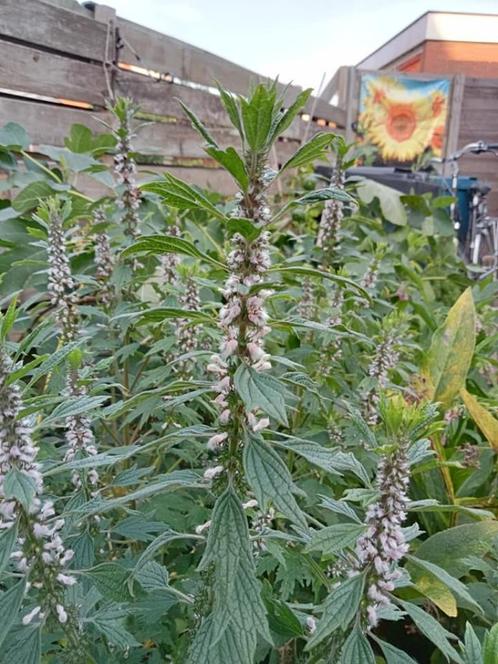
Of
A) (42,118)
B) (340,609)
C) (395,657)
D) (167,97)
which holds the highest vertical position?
(167,97)

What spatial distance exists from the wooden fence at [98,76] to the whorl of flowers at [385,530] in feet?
3.97

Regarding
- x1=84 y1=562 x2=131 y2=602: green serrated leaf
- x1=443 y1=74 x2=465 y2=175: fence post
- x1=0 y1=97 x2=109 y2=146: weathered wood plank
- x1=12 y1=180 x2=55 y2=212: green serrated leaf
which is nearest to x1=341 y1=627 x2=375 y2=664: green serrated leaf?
x1=84 y1=562 x2=131 y2=602: green serrated leaf

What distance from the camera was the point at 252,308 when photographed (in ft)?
1.86

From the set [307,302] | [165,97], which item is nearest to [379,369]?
[307,302]

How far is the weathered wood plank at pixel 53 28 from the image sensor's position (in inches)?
82.0

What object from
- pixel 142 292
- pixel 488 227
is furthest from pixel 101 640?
pixel 488 227

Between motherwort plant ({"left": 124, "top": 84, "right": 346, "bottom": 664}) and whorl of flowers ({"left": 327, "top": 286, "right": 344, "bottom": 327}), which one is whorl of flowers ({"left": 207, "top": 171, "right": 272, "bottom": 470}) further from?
whorl of flowers ({"left": 327, "top": 286, "right": 344, "bottom": 327})

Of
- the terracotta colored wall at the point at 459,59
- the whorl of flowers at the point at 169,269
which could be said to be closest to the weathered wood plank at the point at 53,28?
the whorl of flowers at the point at 169,269

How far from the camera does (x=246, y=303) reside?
57 centimetres

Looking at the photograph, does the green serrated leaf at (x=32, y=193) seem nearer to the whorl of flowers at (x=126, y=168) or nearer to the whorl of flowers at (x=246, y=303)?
the whorl of flowers at (x=126, y=168)

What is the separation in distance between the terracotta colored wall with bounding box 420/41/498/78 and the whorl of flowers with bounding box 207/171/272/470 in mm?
7840

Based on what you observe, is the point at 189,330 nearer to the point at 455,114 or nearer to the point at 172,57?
the point at 172,57

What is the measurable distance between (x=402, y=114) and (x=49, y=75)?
555cm

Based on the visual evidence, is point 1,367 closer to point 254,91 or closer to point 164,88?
point 254,91
